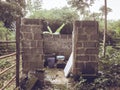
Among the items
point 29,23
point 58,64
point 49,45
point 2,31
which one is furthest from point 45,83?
point 2,31

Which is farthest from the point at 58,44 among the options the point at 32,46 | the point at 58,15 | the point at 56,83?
the point at 56,83

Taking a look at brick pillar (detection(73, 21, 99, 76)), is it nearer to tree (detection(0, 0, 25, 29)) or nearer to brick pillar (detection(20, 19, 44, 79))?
brick pillar (detection(20, 19, 44, 79))

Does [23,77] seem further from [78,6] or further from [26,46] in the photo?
[78,6]

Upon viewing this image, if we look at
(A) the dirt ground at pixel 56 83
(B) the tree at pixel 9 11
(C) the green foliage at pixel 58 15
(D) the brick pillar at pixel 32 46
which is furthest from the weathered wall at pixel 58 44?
(B) the tree at pixel 9 11

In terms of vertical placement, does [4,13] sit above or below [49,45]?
above

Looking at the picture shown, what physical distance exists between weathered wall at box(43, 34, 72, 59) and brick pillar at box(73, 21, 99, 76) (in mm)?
3812

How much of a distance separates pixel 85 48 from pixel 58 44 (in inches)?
160

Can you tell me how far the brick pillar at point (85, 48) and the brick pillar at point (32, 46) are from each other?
2.77 ft

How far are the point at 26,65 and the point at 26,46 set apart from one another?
1.51ft

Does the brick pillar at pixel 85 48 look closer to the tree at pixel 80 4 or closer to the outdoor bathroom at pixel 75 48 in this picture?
the outdoor bathroom at pixel 75 48

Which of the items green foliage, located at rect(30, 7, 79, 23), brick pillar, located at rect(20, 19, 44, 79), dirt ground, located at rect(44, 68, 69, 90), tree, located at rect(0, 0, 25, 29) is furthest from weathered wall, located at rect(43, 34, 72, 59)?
tree, located at rect(0, 0, 25, 29)

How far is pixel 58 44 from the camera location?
Answer: 368 inches

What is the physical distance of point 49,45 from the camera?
9.29 meters

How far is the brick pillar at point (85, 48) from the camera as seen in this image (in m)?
5.32
